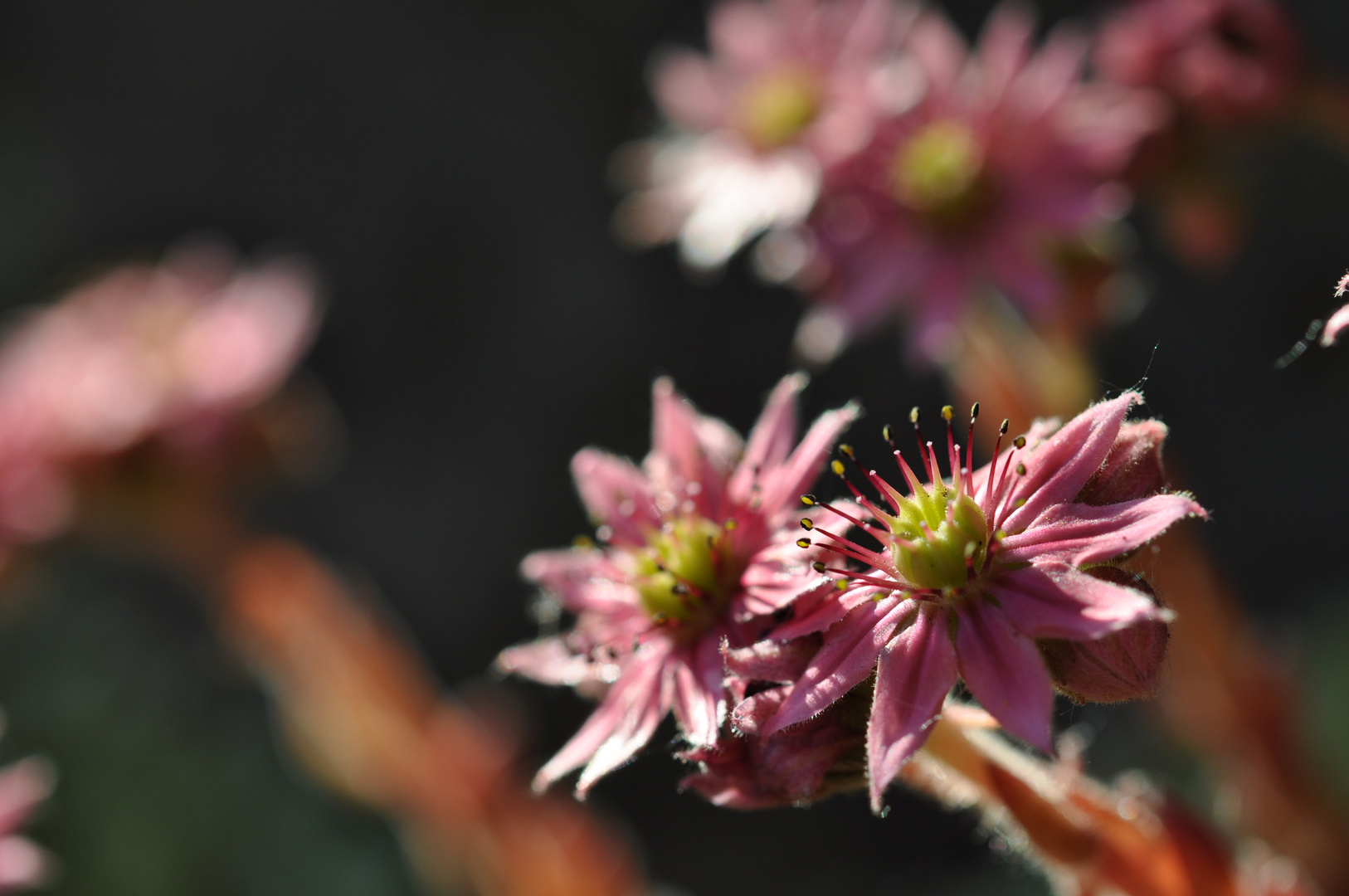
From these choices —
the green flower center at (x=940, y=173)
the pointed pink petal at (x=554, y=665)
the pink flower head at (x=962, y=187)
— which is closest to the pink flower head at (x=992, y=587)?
the pointed pink petal at (x=554, y=665)

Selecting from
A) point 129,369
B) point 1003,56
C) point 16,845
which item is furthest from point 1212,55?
point 129,369

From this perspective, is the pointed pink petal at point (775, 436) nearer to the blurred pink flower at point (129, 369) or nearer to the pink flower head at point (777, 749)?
the pink flower head at point (777, 749)

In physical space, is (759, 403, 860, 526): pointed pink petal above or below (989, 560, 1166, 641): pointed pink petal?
above

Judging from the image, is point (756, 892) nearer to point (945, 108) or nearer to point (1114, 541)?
point (945, 108)

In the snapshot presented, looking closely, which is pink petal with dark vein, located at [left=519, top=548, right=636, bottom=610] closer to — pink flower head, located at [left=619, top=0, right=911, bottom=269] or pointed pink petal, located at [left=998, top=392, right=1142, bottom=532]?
pointed pink petal, located at [left=998, top=392, right=1142, bottom=532]

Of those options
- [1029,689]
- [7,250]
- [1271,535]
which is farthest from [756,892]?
[7,250]

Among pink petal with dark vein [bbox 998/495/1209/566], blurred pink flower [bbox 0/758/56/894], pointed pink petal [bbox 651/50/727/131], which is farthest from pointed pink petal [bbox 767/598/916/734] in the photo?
pointed pink petal [bbox 651/50/727/131]

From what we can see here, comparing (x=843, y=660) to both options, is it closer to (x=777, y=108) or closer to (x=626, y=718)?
(x=626, y=718)
